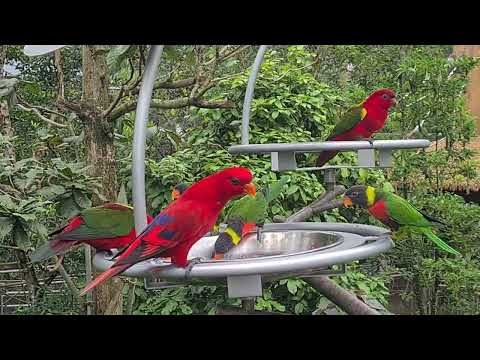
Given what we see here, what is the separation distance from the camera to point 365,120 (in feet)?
5.24

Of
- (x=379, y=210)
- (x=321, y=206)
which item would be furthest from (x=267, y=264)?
(x=321, y=206)

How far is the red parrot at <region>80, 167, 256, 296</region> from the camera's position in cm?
87

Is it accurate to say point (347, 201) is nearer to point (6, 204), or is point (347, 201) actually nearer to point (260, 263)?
point (260, 263)

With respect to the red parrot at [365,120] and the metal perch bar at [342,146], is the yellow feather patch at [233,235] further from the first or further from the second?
the red parrot at [365,120]

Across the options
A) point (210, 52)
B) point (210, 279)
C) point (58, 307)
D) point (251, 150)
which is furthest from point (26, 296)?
point (210, 279)

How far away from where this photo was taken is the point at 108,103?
234 cm

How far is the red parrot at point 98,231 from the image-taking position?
1204 mm

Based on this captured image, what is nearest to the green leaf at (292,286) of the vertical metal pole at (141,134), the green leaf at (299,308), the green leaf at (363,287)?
the green leaf at (299,308)

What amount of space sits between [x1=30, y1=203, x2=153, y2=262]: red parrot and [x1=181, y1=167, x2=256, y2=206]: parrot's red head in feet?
0.72

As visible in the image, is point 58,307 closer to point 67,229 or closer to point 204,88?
point 204,88

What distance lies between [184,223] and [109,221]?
33cm

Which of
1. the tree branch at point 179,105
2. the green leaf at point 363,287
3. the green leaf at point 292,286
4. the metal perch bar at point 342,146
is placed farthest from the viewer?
the green leaf at point 363,287

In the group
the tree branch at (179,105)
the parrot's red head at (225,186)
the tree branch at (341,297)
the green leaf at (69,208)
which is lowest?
the tree branch at (341,297)

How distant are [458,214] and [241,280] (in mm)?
2698
